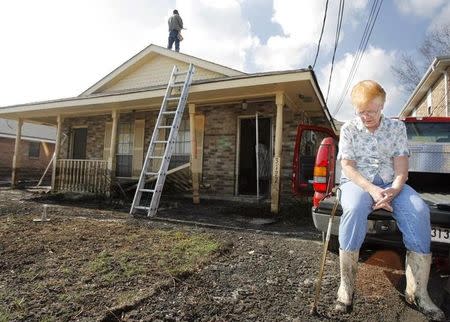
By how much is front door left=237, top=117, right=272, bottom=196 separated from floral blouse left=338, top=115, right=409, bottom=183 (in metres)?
6.11

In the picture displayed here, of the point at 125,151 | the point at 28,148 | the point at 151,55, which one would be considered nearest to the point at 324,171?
the point at 125,151

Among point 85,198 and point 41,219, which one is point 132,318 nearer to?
point 41,219

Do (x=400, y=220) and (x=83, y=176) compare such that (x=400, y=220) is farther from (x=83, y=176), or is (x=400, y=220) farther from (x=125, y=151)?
(x=125, y=151)

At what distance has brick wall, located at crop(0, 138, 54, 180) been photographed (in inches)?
914

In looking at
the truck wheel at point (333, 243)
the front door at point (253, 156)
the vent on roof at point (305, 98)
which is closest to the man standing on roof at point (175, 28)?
the front door at point (253, 156)

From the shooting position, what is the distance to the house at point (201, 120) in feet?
24.0

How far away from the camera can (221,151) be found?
9.37 meters

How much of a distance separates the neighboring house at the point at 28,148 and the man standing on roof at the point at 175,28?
15.3 meters

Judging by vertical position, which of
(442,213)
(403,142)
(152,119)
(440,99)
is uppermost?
(440,99)

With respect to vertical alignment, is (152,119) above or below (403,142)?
above

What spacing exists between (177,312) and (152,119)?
906 centimetres

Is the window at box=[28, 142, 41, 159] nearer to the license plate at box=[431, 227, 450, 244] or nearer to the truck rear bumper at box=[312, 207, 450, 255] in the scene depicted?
the truck rear bumper at box=[312, 207, 450, 255]

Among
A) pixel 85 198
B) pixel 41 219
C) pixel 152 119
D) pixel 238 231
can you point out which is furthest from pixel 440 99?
pixel 41 219

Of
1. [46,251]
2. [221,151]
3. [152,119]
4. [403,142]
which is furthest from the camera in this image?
[152,119]
